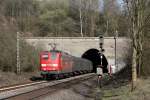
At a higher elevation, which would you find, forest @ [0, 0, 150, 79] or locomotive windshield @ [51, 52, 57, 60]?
forest @ [0, 0, 150, 79]

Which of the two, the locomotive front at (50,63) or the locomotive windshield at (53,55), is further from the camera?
the locomotive windshield at (53,55)

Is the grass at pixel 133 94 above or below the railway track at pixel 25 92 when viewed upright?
above

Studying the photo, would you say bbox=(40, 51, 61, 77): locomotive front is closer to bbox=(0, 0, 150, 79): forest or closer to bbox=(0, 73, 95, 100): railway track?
bbox=(0, 73, 95, 100): railway track

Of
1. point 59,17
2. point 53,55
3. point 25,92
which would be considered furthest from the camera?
point 59,17

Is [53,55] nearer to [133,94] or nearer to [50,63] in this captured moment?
[50,63]

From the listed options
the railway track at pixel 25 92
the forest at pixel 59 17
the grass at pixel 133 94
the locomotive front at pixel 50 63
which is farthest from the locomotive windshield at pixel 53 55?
the forest at pixel 59 17

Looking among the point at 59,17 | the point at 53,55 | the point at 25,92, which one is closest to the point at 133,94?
the point at 25,92

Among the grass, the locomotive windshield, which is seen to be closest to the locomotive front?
the locomotive windshield

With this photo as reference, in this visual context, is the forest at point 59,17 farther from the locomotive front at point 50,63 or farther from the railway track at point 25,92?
the railway track at point 25,92

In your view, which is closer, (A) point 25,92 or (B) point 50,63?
(A) point 25,92

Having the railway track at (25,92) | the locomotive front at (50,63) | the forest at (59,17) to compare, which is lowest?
the railway track at (25,92)

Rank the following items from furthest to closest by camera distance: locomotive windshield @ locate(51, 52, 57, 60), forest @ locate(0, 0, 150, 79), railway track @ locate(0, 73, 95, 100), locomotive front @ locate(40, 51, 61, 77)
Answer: forest @ locate(0, 0, 150, 79), locomotive windshield @ locate(51, 52, 57, 60), locomotive front @ locate(40, 51, 61, 77), railway track @ locate(0, 73, 95, 100)

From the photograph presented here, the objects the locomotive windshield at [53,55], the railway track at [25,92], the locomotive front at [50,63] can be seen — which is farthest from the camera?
the locomotive windshield at [53,55]

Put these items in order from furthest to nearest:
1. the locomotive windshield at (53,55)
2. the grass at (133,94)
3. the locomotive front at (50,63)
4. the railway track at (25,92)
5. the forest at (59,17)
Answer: the forest at (59,17) → the locomotive windshield at (53,55) → the locomotive front at (50,63) → the railway track at (25,92) → the grass at (133,94)
